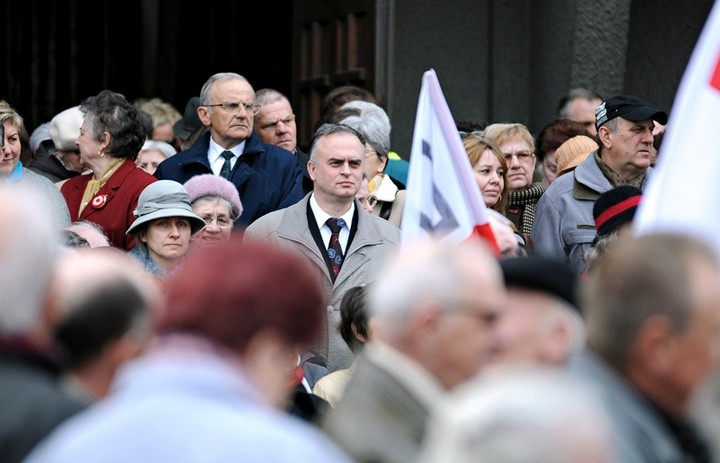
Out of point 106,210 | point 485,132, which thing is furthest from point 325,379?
point 485,132

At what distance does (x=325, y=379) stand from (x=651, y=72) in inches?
220

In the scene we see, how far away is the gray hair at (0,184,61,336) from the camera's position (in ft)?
9.91

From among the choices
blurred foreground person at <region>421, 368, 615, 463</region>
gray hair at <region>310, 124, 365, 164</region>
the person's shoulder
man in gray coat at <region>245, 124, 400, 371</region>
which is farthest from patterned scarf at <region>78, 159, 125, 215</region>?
blurred foreground person at <region>421, 368, 615, 463</region>

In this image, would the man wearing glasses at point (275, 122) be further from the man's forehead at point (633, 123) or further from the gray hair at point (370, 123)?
the man's forehead at point (633, 123)

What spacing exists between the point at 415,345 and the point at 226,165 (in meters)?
5.02

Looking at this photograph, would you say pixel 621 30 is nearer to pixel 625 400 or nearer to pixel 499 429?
pixel 625 400

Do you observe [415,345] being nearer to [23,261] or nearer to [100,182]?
[23,261]

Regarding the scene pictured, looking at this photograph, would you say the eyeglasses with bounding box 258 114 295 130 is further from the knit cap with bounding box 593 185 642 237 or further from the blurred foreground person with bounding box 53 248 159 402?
the blurred foreground person with bounding box 53 248 159 402

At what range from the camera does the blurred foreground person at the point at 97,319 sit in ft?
10.6

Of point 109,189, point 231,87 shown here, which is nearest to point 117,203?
point 109,189

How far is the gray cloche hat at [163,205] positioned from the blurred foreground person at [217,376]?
4.14m

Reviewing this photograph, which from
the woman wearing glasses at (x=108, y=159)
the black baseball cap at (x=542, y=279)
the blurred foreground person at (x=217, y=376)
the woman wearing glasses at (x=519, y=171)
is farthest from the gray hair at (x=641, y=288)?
the woman wearing glasses at (x=519, y=171)

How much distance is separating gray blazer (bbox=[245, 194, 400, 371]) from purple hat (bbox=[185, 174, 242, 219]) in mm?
211

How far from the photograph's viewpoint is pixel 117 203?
24.5 feet
